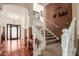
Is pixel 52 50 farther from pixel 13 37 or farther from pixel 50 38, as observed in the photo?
pixel 13 37

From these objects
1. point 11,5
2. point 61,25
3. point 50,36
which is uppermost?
point 11,5

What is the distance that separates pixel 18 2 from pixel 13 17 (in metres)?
0.18

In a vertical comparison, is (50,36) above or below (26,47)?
above

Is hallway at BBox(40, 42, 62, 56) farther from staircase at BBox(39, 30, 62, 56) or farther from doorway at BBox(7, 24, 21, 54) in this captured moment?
doorway at BBox(7, 24, 21, 54)

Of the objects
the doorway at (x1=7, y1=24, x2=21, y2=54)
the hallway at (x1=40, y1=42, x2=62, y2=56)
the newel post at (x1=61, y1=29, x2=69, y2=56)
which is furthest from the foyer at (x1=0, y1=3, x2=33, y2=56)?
the newel post at (x1=61, y1=29, x2=69, y2=56)

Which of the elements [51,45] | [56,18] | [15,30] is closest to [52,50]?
[51,45]

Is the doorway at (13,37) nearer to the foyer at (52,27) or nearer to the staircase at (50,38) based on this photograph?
the foyer at (52,27)

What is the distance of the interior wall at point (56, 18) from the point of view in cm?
150

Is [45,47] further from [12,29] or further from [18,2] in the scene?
[18,2]

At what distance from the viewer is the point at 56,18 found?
1.50 m

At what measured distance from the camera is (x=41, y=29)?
5.02 ft

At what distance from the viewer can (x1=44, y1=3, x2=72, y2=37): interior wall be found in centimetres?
150

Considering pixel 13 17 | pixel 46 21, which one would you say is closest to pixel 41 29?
pixel 46 21

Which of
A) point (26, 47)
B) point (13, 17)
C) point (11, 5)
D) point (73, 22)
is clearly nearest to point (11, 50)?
point (26, 47)
